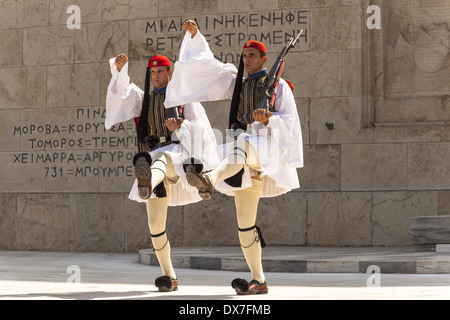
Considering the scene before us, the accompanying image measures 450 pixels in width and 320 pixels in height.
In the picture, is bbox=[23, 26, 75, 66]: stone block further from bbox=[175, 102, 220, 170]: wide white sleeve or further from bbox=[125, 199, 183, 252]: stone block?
bbox=[175, 102, 220, 170]: wide white sleeve

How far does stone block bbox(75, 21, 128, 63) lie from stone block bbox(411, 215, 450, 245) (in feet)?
18.9

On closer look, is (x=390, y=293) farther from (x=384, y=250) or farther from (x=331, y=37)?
(x=331, y=37)

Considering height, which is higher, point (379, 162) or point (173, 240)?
point (379, 162)

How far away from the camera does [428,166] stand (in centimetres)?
1252

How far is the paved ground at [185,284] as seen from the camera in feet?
22.4

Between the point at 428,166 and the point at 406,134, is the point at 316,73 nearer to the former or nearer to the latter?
the point at 406,134

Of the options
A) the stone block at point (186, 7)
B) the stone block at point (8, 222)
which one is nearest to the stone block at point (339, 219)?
the stone block at point (186, 7)

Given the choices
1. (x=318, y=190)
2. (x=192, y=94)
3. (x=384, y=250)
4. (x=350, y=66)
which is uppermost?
(x=350, y=66)

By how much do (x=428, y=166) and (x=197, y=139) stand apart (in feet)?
20.0

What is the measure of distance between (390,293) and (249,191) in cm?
148

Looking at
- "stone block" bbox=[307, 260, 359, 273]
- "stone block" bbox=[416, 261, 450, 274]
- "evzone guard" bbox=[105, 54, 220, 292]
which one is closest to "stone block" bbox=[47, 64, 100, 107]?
"stone block" bbox=[307, 260, 359, 273]

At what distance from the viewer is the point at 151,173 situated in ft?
23.0

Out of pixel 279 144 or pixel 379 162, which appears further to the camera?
pixel 379 162

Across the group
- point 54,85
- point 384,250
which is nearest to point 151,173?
point 384,250
